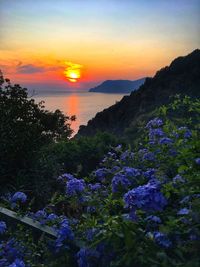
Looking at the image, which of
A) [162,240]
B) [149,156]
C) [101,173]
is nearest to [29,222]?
[101,173]

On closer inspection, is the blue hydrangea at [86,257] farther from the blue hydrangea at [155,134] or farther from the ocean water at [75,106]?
the ocean water at [75,106]

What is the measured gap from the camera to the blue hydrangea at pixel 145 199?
2.52m

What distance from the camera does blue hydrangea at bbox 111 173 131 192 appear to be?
3092 mm

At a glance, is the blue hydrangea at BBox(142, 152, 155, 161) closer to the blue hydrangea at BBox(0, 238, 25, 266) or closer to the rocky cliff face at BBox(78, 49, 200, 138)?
the blue hydrangea at BBox(0, 238, 25, 266)

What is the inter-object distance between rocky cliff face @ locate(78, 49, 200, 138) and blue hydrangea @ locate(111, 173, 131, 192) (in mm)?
→ 16155

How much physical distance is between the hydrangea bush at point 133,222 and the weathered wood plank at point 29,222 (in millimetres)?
41

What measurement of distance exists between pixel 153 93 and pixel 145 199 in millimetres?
18338

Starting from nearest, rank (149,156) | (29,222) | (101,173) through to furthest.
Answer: (29,222) → (149,156) → (101,173)

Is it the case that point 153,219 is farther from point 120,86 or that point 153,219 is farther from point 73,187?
point 120,86

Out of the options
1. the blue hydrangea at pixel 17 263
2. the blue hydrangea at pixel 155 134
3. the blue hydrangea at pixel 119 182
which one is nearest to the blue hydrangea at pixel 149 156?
the blue hydrangea at pixel 155 134

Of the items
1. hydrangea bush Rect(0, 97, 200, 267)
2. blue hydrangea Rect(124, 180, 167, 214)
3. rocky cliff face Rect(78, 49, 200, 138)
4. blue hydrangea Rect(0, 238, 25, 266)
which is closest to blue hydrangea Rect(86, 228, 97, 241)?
hydrangea bush Rect(0, 97, 200, 267)

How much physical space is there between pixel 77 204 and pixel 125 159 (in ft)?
2.88

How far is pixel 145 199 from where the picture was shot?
8.36ft

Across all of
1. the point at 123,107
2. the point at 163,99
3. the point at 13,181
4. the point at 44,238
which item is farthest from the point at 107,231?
the point at 123,107
